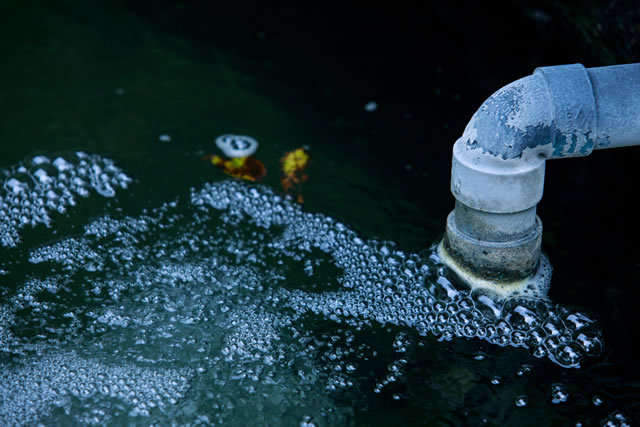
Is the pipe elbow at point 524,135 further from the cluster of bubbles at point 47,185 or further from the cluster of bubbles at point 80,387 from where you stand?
the cluster of bubbles at point 47,185

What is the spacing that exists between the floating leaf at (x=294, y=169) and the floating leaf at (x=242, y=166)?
0.28 ft

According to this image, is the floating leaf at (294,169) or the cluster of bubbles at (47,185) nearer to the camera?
the cluster of bubbles at (47,185)

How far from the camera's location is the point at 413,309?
1844 millimetres

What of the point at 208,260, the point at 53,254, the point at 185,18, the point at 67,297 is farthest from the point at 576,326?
the point at 185,18

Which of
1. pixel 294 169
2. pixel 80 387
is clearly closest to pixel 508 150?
pixel 294 169

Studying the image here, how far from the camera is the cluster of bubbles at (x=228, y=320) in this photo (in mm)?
1611

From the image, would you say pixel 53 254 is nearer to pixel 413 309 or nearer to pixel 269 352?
pixel 269 352

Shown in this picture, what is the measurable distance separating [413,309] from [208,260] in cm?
68

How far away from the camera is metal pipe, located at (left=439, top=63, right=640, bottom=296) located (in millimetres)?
1567

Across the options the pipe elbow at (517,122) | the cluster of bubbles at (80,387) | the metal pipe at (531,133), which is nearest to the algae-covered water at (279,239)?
the cluster of bubbles at (80,387)

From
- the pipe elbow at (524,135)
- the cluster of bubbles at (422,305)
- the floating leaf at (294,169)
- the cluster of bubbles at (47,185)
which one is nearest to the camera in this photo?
the pipe elbow at (524,135)

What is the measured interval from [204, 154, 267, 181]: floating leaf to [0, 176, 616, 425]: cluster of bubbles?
28 cm

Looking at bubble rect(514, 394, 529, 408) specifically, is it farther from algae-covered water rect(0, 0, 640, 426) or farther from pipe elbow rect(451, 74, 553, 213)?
pipe elbow rect(451, 74, 553, 213)

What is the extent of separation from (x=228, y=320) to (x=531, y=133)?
99cm
